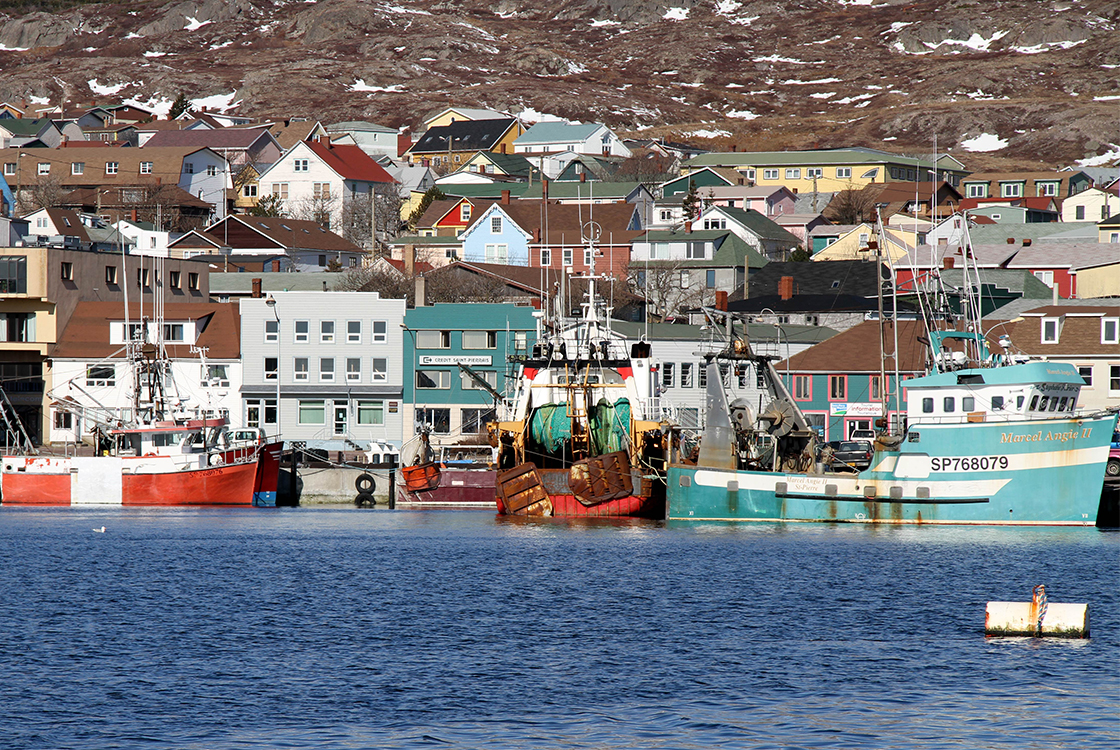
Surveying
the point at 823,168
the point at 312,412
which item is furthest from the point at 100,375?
the point at 823,168

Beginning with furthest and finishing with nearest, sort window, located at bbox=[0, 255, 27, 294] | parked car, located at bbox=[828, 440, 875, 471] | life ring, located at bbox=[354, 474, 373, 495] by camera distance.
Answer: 1. window, located at bbox=[0, 255, 27, 294]
2. life ring, located at bbox=[354, 474, 373, 495]
3. parked car, located at bbox=[828, 440, 875, 471]

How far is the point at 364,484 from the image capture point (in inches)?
2798

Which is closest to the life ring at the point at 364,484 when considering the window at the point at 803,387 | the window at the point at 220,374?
the window at the point at 220,374

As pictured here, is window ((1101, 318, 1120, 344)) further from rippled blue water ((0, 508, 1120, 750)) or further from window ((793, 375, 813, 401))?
rippled blue water ((0, 508, 1120, 750))

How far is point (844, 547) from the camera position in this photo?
49.8 metres

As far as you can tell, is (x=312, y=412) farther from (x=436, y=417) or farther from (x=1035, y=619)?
(x=1035, y=619)

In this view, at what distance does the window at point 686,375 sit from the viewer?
87188mm

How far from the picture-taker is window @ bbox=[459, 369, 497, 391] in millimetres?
83188

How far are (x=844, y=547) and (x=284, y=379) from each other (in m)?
41.9

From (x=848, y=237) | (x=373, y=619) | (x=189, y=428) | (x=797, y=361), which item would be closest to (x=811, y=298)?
(x=797, y=361)

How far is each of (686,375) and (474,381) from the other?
12.7 meters

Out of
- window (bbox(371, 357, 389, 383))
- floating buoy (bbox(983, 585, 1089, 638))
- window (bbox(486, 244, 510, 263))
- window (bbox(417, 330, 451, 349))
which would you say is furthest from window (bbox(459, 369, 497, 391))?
floating buoy (bbox(983, 585, 1089, 638))

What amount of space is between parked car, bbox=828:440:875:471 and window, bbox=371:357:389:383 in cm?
2553

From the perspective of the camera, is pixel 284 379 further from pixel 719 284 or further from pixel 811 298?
pixel 719 284
